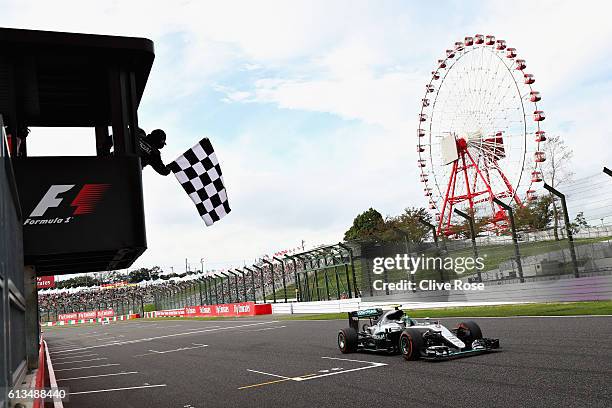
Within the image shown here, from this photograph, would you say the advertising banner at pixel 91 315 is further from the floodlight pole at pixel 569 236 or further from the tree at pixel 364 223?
the floodlight pole at pixel 569 236

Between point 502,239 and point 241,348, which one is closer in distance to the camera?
point 241,348

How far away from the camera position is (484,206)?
3700cm

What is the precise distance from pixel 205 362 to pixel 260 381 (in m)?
3.43

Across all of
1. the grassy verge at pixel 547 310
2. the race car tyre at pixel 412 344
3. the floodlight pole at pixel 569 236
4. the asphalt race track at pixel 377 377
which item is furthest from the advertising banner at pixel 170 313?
the race car tyre at pixel 412 344

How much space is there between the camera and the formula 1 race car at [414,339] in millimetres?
8016

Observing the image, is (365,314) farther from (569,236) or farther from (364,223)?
(364,223)

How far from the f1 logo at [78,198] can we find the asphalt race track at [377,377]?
2.74m

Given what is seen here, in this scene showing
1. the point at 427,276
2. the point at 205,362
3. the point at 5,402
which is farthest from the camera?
the point at 427,276

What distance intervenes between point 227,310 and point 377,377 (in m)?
30.7

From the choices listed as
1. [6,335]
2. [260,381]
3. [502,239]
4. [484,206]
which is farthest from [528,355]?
[484,206]

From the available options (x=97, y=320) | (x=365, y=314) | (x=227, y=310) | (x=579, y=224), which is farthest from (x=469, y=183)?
(x=97, y=320)

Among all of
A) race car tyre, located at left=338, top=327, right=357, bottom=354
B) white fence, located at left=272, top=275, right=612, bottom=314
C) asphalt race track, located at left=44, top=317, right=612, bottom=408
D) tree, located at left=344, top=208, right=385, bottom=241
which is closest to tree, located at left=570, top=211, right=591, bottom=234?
white fence, located at left=272, top=275, right=612, bottom=314

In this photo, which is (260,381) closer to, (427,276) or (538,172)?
(427,276)

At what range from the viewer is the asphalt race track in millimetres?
5398
